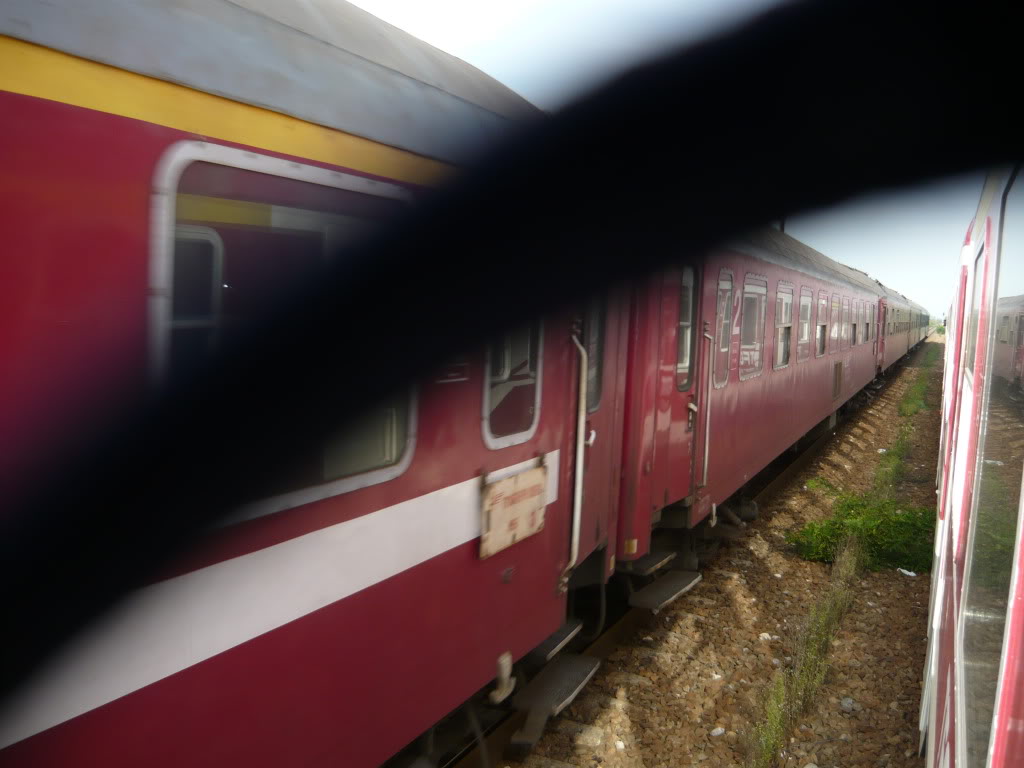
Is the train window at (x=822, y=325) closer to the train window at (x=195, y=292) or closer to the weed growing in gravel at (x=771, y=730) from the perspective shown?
the weed growing in gravel at (x=771, y=730)

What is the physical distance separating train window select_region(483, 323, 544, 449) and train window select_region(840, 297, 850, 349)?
1140cm

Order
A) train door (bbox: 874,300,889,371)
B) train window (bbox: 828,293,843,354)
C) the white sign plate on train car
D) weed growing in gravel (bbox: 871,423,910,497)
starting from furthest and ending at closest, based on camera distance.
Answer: train door (bbox: 874,300,889,371) < train window (bbox: 828,293,843,354) < weed growing in gravel (bbox: 871,423,910,497) < the white sign plate on train car

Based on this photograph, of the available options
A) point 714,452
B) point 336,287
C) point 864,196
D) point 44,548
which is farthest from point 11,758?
point 714,452

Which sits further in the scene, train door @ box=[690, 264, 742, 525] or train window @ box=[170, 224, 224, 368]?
train door @ box=[690, 264, 742, 525]

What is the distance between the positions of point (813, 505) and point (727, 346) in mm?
3705

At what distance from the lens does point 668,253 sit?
1.40 meters

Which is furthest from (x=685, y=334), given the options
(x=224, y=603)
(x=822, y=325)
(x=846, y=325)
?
(x=846, y=325)

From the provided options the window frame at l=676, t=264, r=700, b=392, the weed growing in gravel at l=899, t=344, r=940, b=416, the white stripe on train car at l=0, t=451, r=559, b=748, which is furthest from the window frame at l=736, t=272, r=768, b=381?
the weed growing in gravel at l=899, t=344, r=940, b=416

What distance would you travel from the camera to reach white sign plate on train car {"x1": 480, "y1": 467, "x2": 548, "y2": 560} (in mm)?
3037

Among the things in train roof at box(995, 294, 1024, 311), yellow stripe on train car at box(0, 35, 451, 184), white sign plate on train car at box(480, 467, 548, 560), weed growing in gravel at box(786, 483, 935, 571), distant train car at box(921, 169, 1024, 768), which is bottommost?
weed growing in gravel at box(786, 483, 935, 571)

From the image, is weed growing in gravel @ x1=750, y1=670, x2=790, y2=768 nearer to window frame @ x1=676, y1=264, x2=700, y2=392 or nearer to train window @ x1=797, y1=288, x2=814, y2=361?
window frame @ x1=676, y1=264, x2=700, y2=392

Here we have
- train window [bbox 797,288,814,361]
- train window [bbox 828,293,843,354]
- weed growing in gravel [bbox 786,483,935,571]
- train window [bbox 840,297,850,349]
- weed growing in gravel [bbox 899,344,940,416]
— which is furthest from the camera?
weed growing in gravel [bbox 899,344,940,416]

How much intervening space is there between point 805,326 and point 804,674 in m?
5.90

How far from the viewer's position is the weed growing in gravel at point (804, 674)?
4.10m
